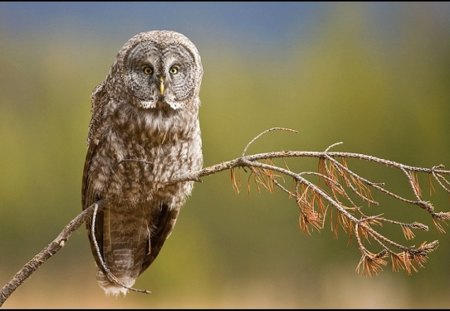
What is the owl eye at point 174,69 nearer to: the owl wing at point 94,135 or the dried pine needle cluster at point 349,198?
the owl wing at point 94,135

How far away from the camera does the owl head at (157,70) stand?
9.59 ft

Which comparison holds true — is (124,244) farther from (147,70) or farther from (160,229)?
(147,70)

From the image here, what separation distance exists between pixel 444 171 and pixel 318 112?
31.8ft

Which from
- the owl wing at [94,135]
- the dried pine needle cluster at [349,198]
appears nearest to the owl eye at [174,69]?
the owl wing at [94,135]

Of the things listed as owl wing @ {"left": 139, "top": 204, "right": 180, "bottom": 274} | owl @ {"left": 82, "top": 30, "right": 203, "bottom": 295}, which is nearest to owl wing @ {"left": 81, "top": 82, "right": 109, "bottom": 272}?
owl @ {"left": 82, "top": 30, "right": 203, "bottom": 295}

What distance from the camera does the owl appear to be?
9.60ft

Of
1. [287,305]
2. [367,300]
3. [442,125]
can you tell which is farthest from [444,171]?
[442,125]

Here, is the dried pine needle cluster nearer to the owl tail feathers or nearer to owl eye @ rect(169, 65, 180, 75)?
owl eye @ rect(169, 65, 180, 75)

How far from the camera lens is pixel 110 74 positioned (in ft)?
9.91

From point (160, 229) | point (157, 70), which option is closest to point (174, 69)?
point (157, 70)

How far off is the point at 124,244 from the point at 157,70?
0.71m

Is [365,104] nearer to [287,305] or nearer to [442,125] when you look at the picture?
[442,125]

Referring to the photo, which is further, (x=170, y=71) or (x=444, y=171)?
(x=170, y=71)

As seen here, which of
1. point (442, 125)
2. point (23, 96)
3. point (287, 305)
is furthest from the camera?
point (23, 96)
